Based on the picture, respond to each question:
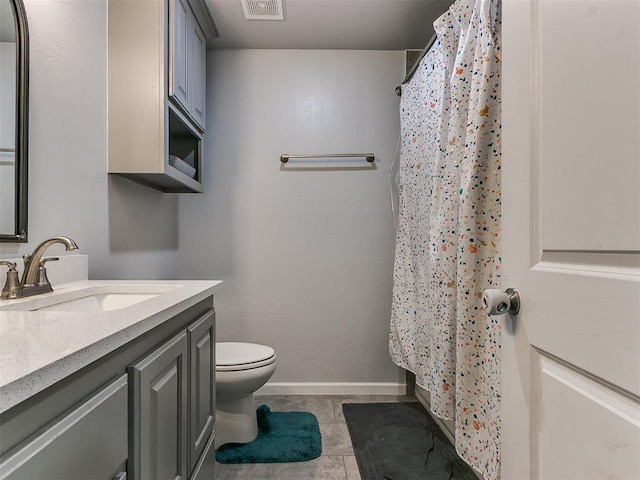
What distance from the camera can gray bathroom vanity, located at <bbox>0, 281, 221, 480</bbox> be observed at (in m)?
0.43

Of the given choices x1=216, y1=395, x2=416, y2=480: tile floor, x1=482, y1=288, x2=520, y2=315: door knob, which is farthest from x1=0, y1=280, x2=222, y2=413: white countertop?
x1=216, y1=395, x2=416, y2=480: tile floor

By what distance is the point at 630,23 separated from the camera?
46 cm

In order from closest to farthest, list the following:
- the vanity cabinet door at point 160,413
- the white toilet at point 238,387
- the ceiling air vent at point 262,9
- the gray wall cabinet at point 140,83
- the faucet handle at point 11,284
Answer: the vanity cabinet door at point 160,413 < the faucet handle at point 11,284 < the gray wall cabinet at point 140,83 < the white toilet at point 238,387 < the ceiling air vent at point 262,9

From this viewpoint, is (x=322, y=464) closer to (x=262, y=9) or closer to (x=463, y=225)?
(x=463, y=225)

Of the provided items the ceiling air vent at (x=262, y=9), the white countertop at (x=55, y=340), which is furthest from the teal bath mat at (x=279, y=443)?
the ceiling air vent at (x=262, y=9)

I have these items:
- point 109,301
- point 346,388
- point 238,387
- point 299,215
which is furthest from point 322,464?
point 299,215

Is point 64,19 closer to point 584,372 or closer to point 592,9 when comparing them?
point 592,9

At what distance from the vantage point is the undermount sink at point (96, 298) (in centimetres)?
98

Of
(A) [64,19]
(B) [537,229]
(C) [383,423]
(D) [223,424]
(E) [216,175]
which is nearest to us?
(B) [537,229]

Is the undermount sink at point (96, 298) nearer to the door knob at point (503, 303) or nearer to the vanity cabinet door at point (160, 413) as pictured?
the vanity cabinet door at point (160, 413)

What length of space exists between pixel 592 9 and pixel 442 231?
2.85 feet

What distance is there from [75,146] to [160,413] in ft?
3.41

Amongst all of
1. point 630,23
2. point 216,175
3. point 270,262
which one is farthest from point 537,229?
point 216,175

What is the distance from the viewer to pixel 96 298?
46.9 inches
